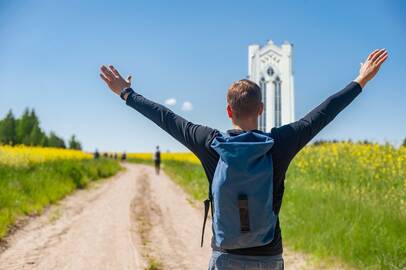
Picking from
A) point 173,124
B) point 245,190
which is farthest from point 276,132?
point 173,124

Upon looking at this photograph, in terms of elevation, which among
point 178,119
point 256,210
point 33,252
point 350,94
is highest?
point 350,94

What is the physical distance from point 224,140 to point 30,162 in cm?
1709

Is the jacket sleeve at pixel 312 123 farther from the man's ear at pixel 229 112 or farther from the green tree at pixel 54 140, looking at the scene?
the green tree at pixel 54 140

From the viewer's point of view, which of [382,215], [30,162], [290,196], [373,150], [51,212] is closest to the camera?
[382,215]

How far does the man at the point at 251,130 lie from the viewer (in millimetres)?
2182

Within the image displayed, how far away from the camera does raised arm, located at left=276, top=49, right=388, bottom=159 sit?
2.26m

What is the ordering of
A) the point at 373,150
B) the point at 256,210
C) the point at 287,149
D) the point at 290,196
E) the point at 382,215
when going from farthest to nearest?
the point at 373,150 < the point at 290,196 < the point at 382,215 < the point at 287,149 < the point at 256,210

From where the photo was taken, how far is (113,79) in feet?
8.84

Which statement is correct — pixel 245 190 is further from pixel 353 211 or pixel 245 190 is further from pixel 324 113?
pixel 353 211

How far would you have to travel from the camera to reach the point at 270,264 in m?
2.18

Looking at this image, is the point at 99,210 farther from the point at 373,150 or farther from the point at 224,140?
the point at 224,140

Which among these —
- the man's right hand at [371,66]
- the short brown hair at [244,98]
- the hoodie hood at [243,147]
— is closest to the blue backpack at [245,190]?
the hoodie hood at [243,147]

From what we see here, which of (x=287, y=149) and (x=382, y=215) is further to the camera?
(x=382, y=215)

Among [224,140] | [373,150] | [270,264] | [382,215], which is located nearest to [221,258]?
[270,264]
